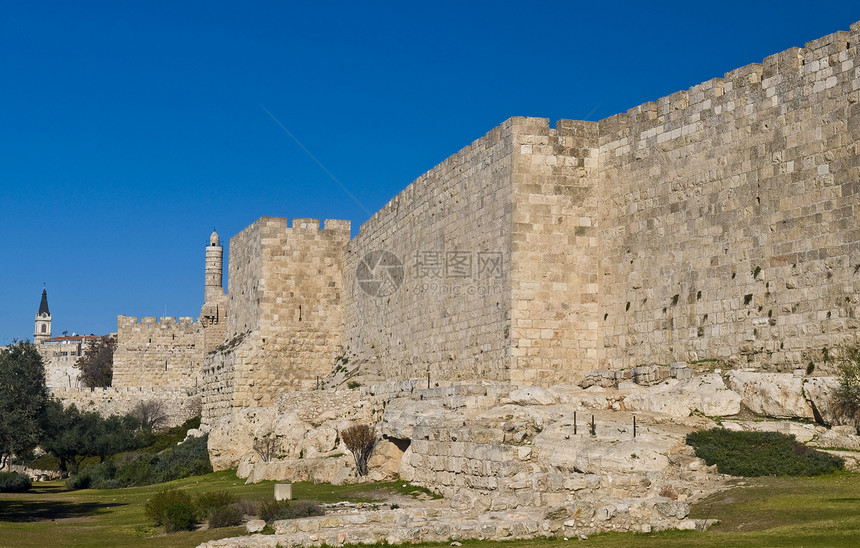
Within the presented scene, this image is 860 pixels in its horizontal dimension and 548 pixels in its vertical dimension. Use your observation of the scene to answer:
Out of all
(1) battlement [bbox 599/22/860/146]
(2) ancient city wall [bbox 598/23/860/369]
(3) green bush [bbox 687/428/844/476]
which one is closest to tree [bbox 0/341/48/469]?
(2) ancient city wall [bbox 598/23/860/369]

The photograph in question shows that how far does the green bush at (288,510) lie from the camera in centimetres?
1317

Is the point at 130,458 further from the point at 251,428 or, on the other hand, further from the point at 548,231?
the point at 548,231

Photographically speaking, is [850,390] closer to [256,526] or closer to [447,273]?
[256,526]

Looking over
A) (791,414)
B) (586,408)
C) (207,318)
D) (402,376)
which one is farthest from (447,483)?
(207,318)

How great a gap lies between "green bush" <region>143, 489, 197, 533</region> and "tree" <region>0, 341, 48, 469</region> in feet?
23.6

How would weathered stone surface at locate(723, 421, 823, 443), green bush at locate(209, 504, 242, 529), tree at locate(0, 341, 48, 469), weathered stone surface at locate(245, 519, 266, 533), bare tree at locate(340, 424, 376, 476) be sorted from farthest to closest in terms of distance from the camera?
tree at locate(0, 341, 48, 469)
bare tree at locate(340, 424, 376, 476)
green bush at locate(209, 504, 242, 529)
weathered stone surface at locate(723, 421, 823, 443)
weathered stone surface at locate(245, 519, 266, 533)

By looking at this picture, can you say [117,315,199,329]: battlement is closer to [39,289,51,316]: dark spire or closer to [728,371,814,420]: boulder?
[728,371,814,420]: boulder

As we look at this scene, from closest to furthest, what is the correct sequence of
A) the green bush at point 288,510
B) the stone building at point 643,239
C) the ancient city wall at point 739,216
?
the green bush at point 288,510 < the ancient city wall at point 739,216 < the stone building at point 643,239

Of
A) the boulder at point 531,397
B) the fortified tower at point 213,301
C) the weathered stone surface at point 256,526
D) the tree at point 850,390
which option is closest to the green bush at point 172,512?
the weathered stone surface at point 256,526

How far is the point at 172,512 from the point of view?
45.1 feet

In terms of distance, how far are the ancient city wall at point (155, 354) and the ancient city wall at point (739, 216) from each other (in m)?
29.6

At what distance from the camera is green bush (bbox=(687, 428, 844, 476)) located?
38.9ft

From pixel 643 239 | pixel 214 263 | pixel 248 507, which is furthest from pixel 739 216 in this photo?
pixel 214 263
